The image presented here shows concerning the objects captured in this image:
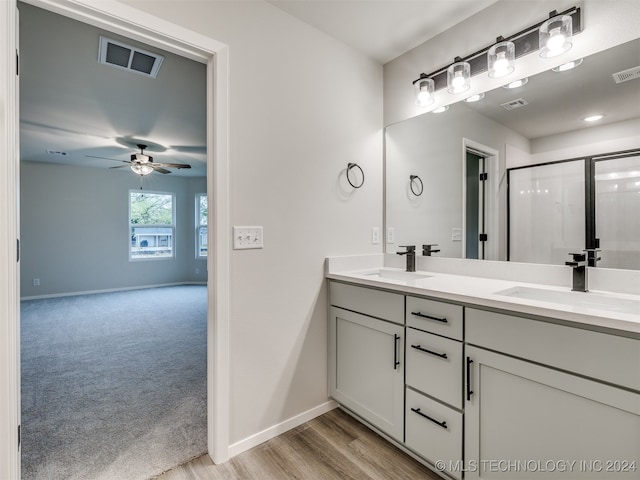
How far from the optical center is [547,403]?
1.11 metres

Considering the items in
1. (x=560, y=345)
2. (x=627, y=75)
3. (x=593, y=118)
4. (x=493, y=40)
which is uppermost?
(x=493, y=40)

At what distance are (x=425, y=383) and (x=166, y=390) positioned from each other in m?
1.90

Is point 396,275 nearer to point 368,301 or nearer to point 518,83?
point 368,301

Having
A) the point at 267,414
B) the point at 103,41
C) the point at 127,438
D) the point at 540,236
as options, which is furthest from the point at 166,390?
the point at 540,236

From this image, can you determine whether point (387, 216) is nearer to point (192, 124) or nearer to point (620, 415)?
point (620, 415)

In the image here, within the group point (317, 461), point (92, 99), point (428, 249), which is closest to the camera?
point (317, 461)

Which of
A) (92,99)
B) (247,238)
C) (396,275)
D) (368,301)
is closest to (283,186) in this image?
(247,238)

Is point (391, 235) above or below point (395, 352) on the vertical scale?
above

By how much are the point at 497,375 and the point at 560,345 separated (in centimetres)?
27

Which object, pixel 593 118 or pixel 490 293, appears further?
pixel 593 118

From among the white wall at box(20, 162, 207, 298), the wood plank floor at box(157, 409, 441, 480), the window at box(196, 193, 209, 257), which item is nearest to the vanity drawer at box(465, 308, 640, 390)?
the wood plank floor at box(157, 409, 441, 480)

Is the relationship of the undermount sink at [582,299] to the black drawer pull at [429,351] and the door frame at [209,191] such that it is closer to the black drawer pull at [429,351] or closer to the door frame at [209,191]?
the black drawer pull at [429,351]

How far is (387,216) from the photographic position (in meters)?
2.39

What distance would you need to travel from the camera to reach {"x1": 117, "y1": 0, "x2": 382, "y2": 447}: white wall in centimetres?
165
